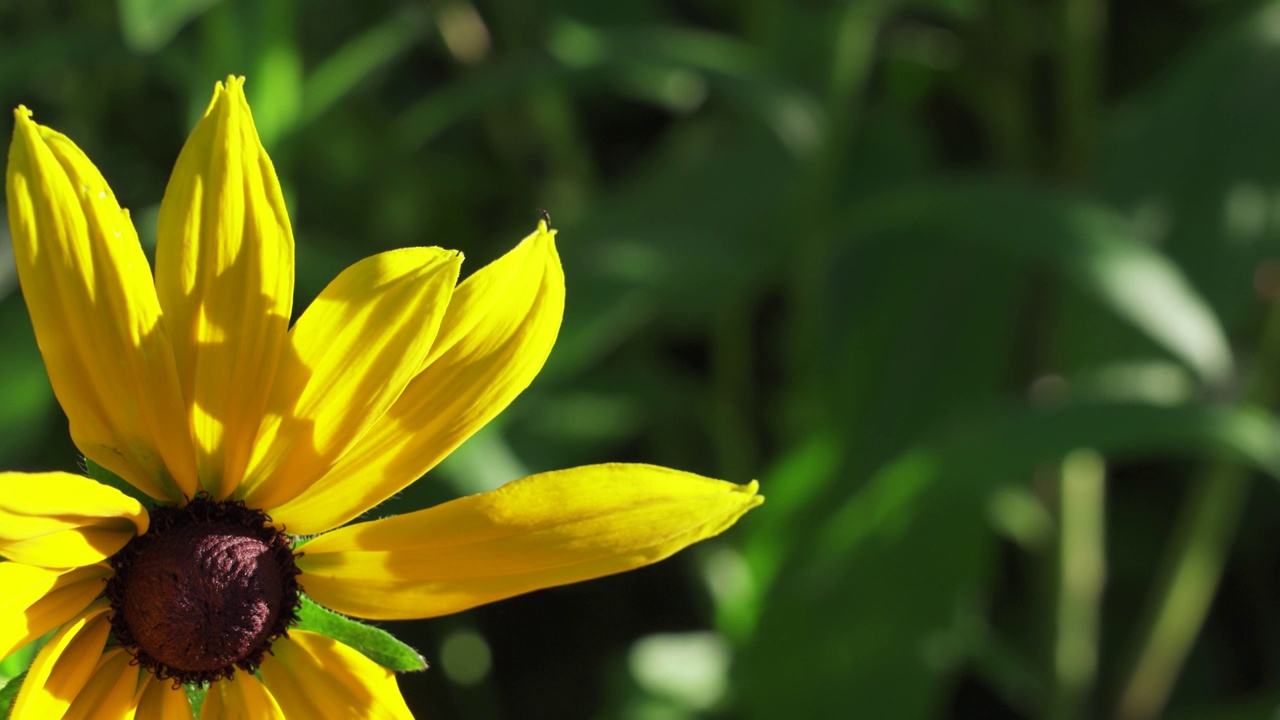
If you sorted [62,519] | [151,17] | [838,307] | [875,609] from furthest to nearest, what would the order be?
[838,307], [875,609], [151,17], [62,519]

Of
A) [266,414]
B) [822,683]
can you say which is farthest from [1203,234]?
[266,414]

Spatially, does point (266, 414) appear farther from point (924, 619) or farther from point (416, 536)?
point (924, 619)

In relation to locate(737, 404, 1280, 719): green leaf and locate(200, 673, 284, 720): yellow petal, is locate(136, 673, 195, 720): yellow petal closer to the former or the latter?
locate(200, 673, 284, 720): yellow petal

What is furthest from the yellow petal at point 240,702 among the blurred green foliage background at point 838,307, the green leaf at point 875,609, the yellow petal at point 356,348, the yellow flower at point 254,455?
the green leaf at point 875,609

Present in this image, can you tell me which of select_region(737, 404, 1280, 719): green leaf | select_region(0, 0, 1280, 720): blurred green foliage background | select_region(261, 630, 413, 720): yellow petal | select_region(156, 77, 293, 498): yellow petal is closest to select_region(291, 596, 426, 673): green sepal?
select_region(261, 630, 413, 720): yellow petal

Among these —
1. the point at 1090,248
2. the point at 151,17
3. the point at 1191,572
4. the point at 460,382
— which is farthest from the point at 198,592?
the point at 1191,572

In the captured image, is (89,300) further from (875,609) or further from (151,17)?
(875,609)
